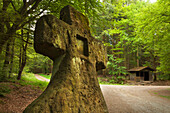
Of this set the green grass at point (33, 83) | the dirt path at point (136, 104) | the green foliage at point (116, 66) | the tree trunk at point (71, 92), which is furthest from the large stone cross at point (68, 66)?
the green foliage at point (116, 66)

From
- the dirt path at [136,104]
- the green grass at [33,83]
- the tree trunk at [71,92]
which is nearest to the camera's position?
the tree trunk at [71,92]

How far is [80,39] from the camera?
3.26 m

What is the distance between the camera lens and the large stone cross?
2.16m

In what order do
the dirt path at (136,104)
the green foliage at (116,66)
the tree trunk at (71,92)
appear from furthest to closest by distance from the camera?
the green foliage at (116,66) < the dirt path at (136,104) < the tree trunk at (71,92)

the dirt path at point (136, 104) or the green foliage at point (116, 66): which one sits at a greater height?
the green foliage at point (116, 66)

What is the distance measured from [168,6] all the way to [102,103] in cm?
780

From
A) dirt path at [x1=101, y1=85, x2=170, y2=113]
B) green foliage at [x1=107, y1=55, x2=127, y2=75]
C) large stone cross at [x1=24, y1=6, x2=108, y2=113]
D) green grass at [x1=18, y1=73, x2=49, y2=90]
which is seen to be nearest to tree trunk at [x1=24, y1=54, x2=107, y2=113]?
large stone cross at [x1=24, y1=6, x2=108, y2=113]

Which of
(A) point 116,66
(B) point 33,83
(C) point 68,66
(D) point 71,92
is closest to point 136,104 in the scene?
(D) point 71,92

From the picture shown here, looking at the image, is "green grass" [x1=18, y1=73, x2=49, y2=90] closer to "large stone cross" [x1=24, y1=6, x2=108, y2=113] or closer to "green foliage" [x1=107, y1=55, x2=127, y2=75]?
"large stone cross" [x1=24, y1=6, x2=108, y2=113]

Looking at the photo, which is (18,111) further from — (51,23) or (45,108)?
(51,23)

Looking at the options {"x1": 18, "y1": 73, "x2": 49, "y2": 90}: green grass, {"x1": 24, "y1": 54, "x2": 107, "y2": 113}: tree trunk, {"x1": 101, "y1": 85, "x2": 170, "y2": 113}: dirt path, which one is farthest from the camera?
{"x1": 18, "y1": 73, "x2": 49, "y2": 90}: green grass

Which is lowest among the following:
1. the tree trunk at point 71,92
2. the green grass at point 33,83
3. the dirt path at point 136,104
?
the dirt path at point 136,104

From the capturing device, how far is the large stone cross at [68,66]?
2164mm

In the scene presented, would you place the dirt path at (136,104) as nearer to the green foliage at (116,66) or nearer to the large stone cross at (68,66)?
the large stone cross at (68,66)
